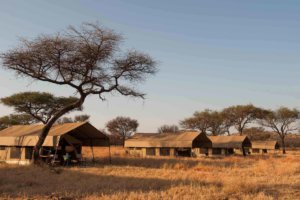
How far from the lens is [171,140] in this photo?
45.2 m

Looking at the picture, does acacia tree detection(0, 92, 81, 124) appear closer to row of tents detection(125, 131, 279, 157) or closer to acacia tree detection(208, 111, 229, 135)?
row of tents detection(125, 131, 279, 157)

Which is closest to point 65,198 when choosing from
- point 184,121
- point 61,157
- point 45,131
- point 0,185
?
point 0,185

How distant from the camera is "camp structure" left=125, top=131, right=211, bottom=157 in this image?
145 ft

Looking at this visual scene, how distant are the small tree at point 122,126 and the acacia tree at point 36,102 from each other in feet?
143

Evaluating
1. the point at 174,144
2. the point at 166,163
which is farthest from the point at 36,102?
the point at 166,163

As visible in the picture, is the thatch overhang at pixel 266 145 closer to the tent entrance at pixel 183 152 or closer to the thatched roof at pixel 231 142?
the thatched roof at pixel 231 142

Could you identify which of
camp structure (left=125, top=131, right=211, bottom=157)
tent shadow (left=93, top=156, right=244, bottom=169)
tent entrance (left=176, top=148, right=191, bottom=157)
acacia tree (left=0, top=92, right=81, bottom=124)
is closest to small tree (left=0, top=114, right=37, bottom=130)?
acacia tree (left=0, top=92, right=81, bottom=124)

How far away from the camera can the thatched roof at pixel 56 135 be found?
2820 cm

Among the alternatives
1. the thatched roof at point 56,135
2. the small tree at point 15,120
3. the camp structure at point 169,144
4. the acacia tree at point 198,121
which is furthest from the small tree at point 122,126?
the thatched roof at point 56,135

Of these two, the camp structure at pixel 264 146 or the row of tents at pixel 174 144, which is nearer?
the row of tents at pixel 174 144

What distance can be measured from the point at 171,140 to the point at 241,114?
37843mm

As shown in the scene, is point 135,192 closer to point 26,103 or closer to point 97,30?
point 97,30

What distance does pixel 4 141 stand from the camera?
103ft

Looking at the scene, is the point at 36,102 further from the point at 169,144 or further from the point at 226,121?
the point at 226,121
